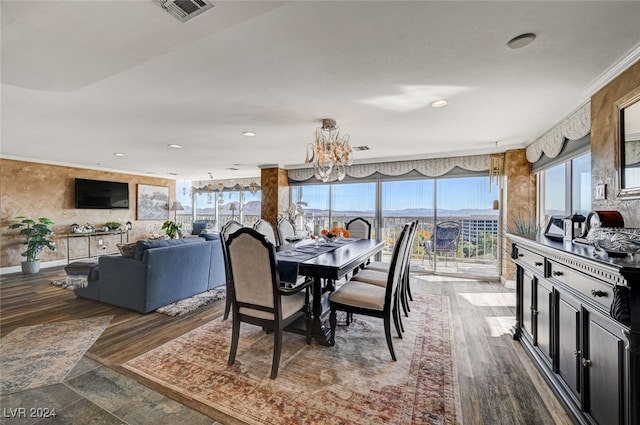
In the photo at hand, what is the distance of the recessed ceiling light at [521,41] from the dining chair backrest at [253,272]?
6.73ft

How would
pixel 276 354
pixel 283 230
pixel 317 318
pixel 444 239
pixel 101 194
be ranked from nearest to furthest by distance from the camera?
pixel 276 354 < pixel 317 318 < pixel 283 230 < pixel 444 239 < pixel 101 194

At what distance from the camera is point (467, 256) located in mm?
5574

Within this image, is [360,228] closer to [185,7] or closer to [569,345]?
[569,345]

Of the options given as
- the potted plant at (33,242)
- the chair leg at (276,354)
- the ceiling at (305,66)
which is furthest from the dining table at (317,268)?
the potted plant at (33,242)

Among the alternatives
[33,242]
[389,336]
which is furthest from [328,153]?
[33,242]

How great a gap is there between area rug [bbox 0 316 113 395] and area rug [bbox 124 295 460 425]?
0.53m

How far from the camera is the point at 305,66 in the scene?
2.00 m

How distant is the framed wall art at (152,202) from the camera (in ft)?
25.6

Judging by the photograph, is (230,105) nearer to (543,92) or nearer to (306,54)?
(306,54)

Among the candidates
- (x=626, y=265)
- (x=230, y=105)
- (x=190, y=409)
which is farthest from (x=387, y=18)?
(x=190, y=409)

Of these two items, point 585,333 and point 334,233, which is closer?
point 585,333

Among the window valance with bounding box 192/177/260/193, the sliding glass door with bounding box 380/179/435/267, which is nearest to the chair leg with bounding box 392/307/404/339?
the sliding glass door with bounding box 380/179/435/267

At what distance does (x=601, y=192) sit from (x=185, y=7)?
3.17 meters

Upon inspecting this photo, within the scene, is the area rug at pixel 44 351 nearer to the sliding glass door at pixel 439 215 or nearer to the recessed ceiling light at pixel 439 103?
the sliding glass door at pixel 439 215
